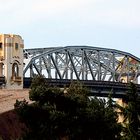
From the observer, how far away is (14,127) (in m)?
82.3

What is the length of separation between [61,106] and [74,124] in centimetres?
213

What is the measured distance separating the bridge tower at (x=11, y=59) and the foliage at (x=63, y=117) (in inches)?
2979

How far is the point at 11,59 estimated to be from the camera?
152 meters

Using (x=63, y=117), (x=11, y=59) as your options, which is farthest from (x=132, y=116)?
(x=11, y=59)

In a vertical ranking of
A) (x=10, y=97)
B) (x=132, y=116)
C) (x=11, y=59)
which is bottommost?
(x=132, y=116)

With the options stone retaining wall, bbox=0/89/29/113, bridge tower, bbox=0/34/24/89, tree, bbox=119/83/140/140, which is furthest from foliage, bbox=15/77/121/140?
bridge tower, bbox=0/34/24/89

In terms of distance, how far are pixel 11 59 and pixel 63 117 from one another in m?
85.3

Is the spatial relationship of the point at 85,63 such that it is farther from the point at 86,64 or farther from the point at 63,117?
the point at 63,117

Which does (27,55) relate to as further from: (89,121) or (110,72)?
(89,121)

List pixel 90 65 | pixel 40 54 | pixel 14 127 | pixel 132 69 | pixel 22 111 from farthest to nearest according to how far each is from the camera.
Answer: pixel 132 69 < pixel 90 65 < pixel 40 54 < pixel 14 127 < pixel 22 111

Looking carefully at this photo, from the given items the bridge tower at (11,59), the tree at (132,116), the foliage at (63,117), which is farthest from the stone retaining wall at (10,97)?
the bridge tower at (11,59)

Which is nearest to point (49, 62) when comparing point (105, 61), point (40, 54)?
point (40, 54)

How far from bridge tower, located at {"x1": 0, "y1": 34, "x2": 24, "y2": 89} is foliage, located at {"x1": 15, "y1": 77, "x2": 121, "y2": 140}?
75.7 meters

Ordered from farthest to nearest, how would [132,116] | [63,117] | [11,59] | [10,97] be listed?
[11,59] < [10,97] < [132,116] < [63,117]
